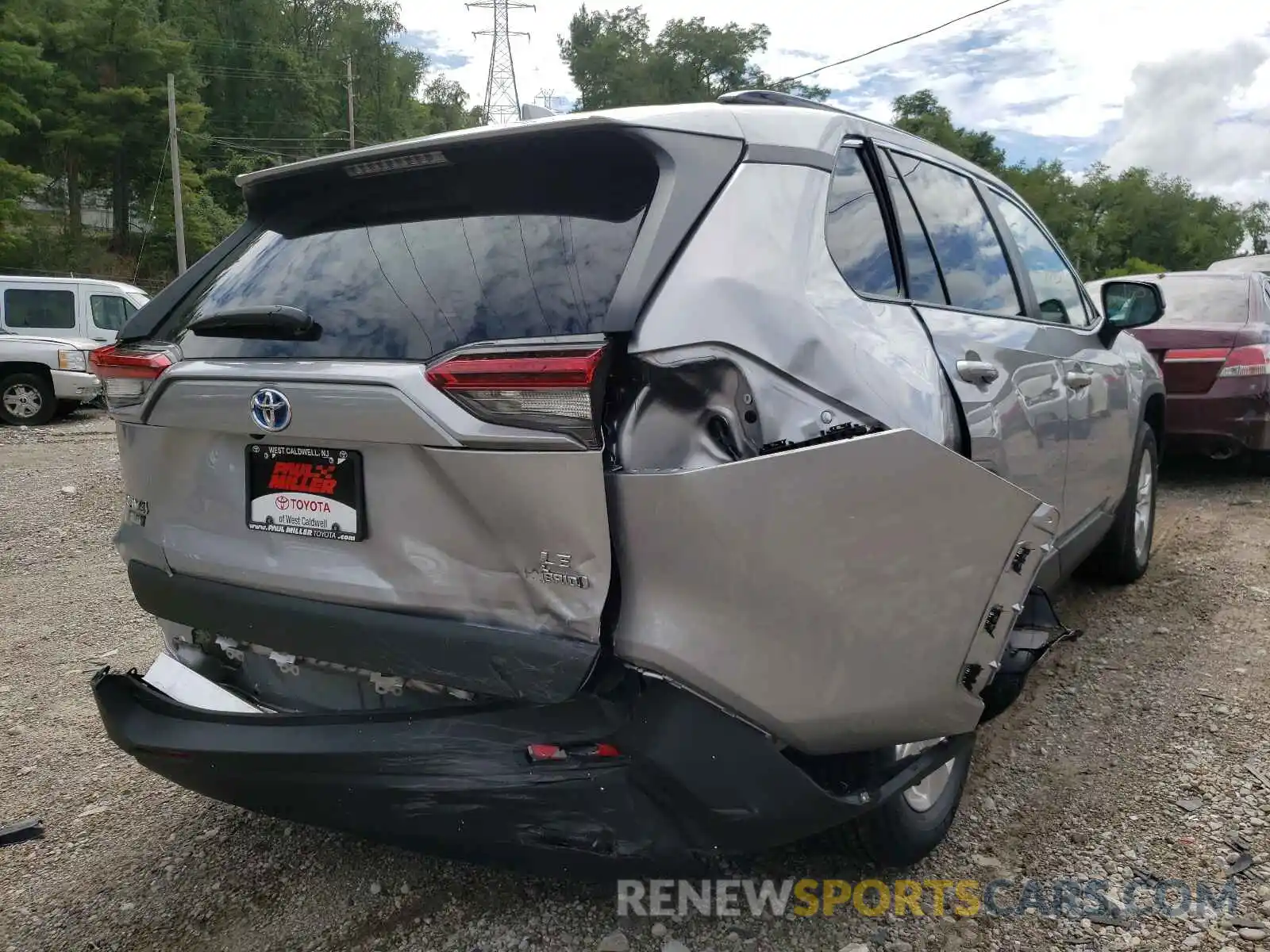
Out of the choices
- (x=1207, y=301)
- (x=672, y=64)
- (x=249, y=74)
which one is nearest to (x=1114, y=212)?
(x=672, y=64)

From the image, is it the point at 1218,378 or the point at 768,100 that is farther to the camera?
the point at 1218,378

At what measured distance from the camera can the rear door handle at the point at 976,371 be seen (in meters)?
2.37

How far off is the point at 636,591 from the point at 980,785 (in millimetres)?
1780

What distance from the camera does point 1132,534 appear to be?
4.65m

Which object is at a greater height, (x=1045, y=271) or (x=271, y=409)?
(x=1045, y=271)

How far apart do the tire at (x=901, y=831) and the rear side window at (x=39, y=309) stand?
567 inches

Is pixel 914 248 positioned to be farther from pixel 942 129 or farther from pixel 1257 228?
pixel 1257 228

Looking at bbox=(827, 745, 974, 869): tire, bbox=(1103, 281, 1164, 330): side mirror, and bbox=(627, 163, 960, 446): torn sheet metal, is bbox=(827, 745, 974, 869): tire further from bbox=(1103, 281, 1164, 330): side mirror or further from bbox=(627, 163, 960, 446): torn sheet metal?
bbox=(1103, 281, 1164, 330): side mirror

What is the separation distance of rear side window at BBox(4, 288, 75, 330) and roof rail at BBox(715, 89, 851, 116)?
14.0 metres

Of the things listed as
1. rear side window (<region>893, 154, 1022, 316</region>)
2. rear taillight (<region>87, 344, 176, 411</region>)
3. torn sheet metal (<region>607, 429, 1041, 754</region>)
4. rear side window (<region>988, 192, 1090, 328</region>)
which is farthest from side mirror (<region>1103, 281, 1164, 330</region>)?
rear taillight (<region>87, 344, 176, 411</region>)

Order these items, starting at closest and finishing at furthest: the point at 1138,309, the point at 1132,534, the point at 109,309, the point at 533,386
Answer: the point at 533,386 → the point at 1138,309 → the point at 1132,534 → the point at 109,309

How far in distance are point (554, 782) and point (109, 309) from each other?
14.7m

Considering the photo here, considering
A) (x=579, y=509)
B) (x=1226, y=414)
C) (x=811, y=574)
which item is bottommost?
(x=1226, y=414)

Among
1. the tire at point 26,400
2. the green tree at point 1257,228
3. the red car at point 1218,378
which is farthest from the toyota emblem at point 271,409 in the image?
the green tree at point 1257,228
